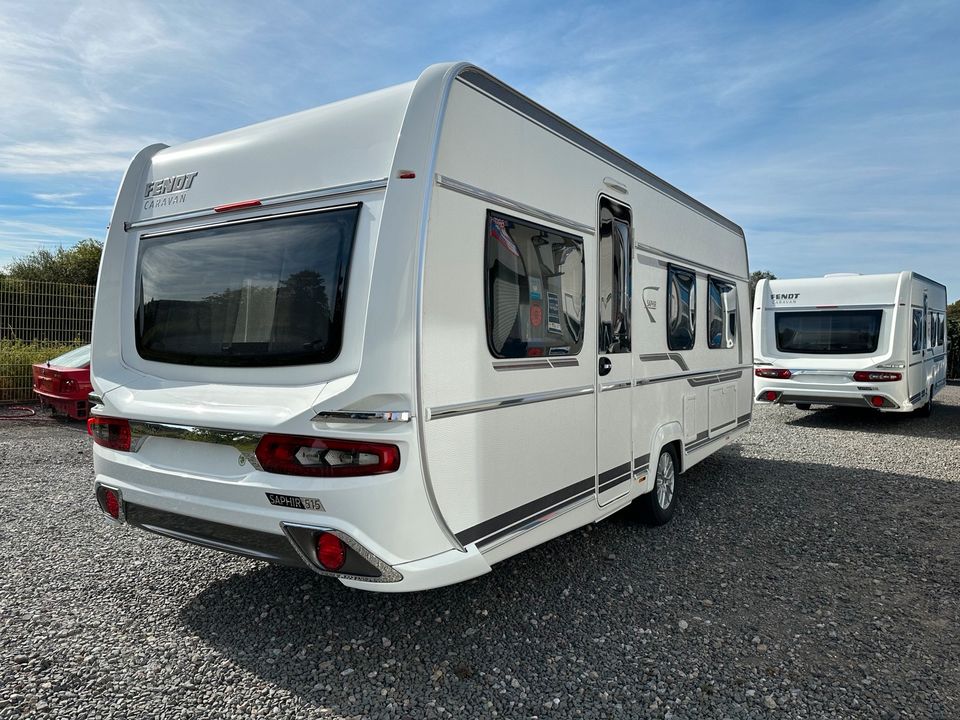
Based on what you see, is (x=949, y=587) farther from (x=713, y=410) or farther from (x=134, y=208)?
(x=134, y=208)

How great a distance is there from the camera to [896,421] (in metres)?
11.5

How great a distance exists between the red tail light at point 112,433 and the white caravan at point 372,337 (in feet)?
0.05

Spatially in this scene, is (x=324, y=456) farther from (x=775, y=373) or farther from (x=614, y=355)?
(x=775, y=373)

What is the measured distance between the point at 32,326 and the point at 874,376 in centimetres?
1404

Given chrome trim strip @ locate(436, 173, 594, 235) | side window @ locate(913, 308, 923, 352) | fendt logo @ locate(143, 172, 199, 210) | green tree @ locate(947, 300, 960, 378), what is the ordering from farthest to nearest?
1. green tree @ locate(947, 300, 960, 378)
2. side window @ locate(913, 308, 923, 352)
3. fendt logo @ locate(143, 172, 199, 210)
4. chrome trim strip @ locate(436, 173, 594, 235)

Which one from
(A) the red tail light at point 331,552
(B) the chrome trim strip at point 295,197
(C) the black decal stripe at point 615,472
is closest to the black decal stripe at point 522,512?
(C) the black decal stripe at point 615,472

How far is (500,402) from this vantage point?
322 cm

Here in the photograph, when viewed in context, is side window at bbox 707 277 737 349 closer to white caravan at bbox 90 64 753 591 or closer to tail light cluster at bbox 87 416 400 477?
white caravan at bbox 90 64 753 591

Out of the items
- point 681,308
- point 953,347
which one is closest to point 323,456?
point 681,308

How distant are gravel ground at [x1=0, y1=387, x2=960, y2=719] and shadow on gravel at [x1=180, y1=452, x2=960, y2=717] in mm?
12

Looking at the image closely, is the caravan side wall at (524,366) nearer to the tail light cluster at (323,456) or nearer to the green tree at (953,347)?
the tail light cluster at (323,456)

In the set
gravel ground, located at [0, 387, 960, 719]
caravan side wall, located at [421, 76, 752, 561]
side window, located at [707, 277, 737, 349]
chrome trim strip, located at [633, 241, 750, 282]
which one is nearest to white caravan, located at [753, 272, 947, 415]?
chrome trim strip, located at [633, 241, 750, 282]

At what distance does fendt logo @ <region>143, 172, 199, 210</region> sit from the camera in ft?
12.1

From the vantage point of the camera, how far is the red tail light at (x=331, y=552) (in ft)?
9.12
